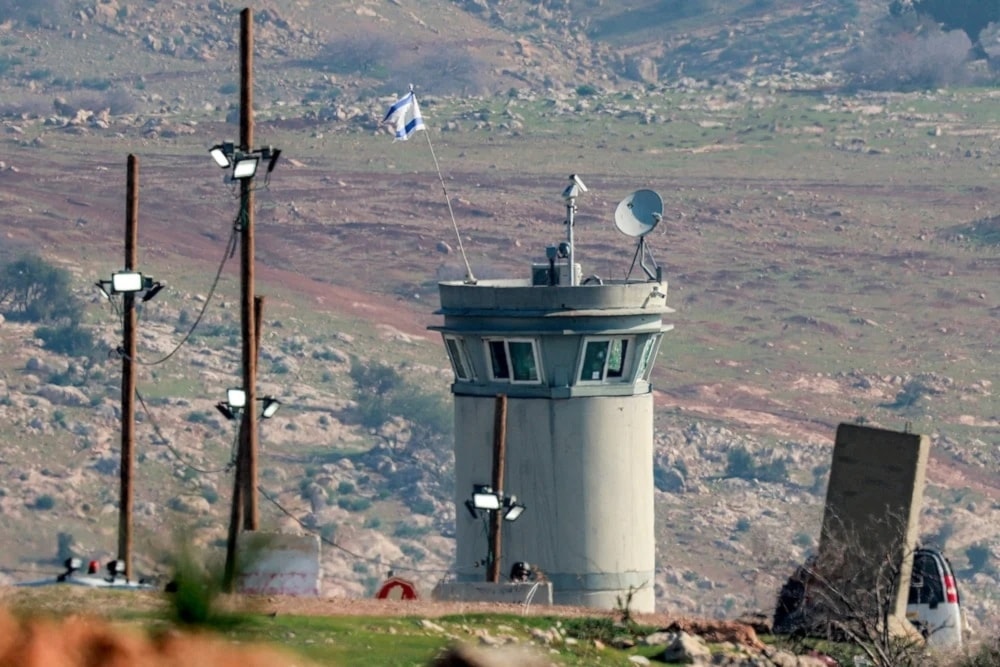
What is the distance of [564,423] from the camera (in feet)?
92.2

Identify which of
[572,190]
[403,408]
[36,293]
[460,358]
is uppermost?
[36,293]

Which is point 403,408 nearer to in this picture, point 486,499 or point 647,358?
point 647,358

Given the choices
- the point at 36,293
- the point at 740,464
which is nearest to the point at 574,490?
the point at 740,464

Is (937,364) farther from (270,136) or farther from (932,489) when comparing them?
(270,136)

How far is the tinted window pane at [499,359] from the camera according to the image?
2819 cm

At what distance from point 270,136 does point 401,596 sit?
17398cm

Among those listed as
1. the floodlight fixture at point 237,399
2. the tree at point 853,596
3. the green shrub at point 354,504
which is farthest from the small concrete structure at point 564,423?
the green shrub at point 354,504

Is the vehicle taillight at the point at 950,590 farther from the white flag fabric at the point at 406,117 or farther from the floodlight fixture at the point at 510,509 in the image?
the white flag fabric at the point at 406,117

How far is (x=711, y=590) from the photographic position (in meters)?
103

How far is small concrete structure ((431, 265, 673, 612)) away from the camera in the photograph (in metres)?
28.0

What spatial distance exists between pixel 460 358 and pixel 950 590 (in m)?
6.51

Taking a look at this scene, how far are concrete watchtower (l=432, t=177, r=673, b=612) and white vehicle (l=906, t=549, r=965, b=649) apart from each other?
375 cm

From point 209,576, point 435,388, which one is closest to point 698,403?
point 435,388

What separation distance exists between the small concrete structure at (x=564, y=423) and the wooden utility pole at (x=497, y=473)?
4.2 inches
